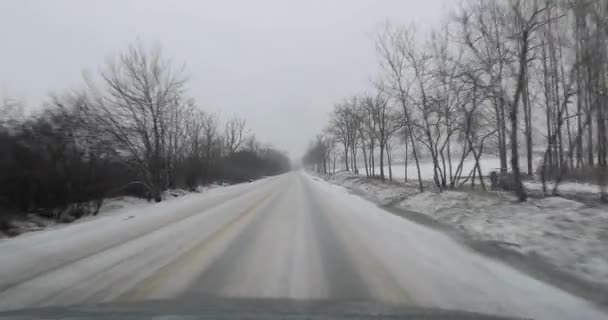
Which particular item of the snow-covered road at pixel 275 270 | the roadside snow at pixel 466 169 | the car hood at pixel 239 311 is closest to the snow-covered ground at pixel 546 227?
the snow-covered road at pixel 275 270

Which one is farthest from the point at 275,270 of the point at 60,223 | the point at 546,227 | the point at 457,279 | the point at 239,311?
the point at 60,223

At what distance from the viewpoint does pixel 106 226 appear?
11117mm

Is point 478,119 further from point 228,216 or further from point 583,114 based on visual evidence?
point 228,216

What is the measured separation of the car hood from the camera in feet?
10.8

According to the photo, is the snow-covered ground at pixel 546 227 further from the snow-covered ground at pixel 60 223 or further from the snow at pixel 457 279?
the snow-covered ground at pixel 60 223

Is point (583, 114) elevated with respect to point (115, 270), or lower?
elevated

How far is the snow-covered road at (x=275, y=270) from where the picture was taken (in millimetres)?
4246

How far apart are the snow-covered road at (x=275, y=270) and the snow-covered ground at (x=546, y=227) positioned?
0.87 m

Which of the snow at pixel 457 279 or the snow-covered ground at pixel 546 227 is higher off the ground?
the snow-covered ground at pixel 546 227

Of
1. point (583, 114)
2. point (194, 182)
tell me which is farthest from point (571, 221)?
point (194, 182)

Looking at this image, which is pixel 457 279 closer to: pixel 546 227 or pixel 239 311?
pixel 239 311

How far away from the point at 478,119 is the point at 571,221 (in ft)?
38.9

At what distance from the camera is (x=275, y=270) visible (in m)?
5.50

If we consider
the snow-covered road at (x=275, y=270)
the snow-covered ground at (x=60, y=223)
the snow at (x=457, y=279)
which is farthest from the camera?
the snow-covered ground at (x=60, y=223)
